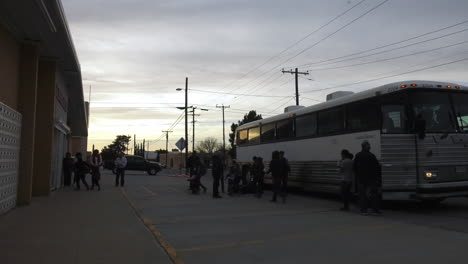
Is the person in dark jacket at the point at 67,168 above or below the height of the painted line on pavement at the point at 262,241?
above

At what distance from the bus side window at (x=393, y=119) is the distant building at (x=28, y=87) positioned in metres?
8.65

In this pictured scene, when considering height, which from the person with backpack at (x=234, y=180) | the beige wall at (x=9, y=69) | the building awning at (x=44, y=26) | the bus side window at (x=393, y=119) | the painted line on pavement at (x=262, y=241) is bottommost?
the painted line on pavement at (x=262, y=241)

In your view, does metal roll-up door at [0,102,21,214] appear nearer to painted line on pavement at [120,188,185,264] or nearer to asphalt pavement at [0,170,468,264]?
asphalt pavement at [0,170,468,264]

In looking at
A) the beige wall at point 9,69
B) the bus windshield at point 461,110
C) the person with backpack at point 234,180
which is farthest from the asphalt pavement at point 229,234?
the person with backpack at point 234,180

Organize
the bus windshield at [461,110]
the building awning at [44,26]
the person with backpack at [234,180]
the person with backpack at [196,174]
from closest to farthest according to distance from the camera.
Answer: the building awning at [44,26] → the bus windshield at [461,110] → the person with backpack at [234,180] → the person with backpack at [196,174]

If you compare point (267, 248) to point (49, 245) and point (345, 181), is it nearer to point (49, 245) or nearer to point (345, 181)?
point (49, 245)

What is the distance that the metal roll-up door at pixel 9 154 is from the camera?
9.84 meters

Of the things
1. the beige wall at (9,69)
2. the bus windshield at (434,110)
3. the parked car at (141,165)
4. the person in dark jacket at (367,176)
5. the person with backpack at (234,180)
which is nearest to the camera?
the beige wall at (9,69)

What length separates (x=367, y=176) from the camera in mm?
10438

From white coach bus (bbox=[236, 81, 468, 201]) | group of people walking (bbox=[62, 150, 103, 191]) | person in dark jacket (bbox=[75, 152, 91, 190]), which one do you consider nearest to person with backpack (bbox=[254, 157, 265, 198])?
white coach bus (bbox=[236, 81, 468, 201])

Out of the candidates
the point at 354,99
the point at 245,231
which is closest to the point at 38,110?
the point at 245,231

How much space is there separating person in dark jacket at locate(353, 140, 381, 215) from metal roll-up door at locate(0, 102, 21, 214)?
872cm

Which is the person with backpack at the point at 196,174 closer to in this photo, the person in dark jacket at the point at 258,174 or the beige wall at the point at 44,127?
the person in dark jacket at the point at 258,174

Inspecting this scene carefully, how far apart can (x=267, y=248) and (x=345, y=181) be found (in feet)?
17.4
